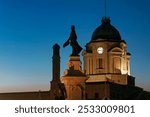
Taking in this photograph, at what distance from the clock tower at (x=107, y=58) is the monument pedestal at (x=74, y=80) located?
28557mm

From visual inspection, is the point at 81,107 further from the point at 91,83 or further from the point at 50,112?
the point at 91,83

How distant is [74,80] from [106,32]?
3016cm

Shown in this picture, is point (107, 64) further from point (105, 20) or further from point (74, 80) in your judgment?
point (74, 80)

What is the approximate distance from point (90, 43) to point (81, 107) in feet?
118

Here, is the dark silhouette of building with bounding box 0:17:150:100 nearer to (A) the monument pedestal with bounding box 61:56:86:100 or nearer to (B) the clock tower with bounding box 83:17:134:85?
(B) the clock tower with bounding box 83:17:134:85

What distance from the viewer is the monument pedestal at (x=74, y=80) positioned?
65.4 ft

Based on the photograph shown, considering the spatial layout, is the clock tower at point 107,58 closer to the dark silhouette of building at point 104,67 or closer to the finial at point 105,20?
the dark silhouette of building at point 104,67

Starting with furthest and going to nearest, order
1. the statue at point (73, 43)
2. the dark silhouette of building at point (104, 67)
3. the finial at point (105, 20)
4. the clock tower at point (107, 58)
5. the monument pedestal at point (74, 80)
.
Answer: the finial at point (105, 20) → the clock tower at point (107, 58) → the dark silhouette of building at point (104, 67) → the statue at point (73, 43) → the monument pedestal at point (74, 80)

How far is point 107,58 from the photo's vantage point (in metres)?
49.5

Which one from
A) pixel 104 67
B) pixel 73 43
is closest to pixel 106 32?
pixel 104 67

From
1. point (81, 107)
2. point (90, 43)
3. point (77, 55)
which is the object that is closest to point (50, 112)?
point (81, 107)

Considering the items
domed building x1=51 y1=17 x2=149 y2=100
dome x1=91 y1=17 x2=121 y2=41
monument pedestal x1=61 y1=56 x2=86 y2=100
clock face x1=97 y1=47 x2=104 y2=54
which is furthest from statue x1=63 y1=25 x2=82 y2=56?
dome x1=91 y1=17 x2=121 y2=41

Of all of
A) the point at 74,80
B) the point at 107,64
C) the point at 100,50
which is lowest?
the point at 74,80

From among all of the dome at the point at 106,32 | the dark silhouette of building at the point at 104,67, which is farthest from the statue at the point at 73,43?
the dome at the point at 106,32
